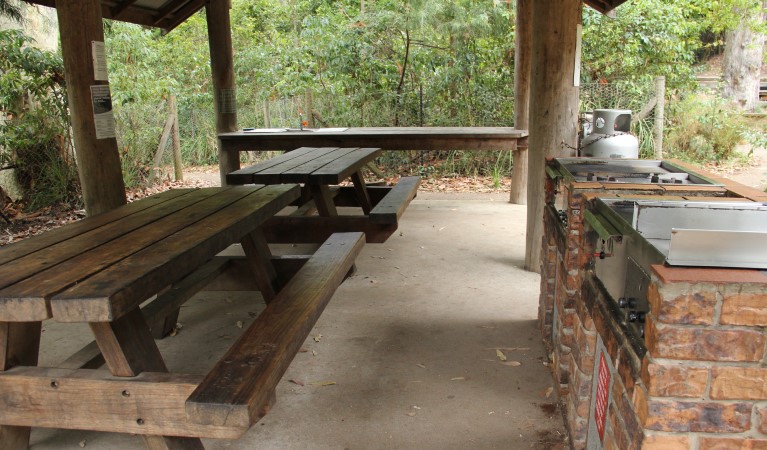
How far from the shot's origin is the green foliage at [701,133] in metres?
9.83

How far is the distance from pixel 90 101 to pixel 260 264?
1508mm

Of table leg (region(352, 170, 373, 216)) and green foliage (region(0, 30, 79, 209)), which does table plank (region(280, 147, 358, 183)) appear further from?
green foliage (region(0, 30, 79, 209))

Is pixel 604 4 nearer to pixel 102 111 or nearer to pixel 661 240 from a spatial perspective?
pixel 102 111

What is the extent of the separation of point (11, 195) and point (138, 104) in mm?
2821

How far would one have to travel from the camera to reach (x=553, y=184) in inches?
126

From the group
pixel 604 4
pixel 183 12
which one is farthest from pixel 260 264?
pixel 183 12

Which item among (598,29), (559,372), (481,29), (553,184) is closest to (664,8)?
(598,29)

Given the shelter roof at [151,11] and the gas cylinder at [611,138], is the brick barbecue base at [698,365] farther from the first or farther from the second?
the shelter roof at [151,11]

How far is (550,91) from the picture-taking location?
4.34m

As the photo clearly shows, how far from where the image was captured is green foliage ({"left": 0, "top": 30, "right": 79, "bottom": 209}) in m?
→ 7.12

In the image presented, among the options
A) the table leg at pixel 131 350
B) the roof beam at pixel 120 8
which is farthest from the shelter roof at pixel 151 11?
the table leg at pixel 131 350

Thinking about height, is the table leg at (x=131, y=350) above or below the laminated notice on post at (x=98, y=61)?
below

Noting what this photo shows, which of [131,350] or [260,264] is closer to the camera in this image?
[131,350]

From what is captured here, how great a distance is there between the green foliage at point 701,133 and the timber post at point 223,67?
679 centimetres
